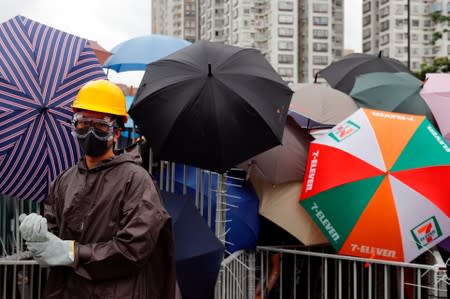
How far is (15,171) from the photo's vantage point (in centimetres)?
471

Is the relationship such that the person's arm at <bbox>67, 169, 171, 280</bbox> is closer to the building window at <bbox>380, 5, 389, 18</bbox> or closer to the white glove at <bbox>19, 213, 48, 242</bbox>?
the white glove at <bbox>19, 213, 48, 242</bbox>

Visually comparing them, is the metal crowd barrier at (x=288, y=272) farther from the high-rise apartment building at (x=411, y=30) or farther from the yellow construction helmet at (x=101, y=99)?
the high-rise apartment building at (x=411, y=30)

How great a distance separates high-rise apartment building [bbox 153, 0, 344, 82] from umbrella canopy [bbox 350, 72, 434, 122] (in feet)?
219

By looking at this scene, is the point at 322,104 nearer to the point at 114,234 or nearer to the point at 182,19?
the point at 114,234

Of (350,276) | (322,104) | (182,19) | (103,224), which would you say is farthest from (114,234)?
(182,19)

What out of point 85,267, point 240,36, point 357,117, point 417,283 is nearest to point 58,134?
point 85,267

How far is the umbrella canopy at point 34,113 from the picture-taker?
15.4 ft

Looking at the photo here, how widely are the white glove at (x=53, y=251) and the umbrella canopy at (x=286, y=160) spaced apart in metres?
2.67

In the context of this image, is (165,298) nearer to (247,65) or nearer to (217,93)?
(217,93)

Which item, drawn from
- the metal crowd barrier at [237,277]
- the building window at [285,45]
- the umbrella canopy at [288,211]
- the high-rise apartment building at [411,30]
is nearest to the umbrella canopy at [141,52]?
the umbrella canopy at [288,211]

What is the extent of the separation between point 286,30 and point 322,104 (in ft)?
237

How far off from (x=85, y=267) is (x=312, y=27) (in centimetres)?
7861

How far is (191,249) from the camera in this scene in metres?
4.50

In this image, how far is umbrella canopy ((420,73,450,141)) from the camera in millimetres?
6629
